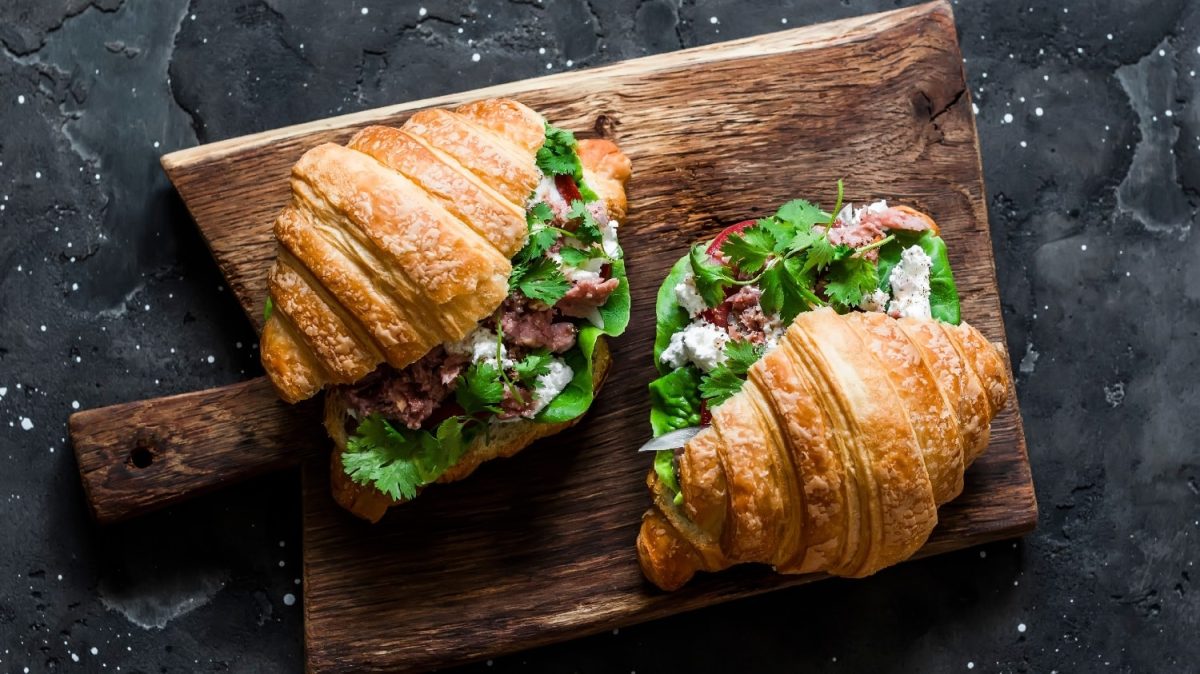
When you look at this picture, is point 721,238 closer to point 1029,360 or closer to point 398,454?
point 398,454

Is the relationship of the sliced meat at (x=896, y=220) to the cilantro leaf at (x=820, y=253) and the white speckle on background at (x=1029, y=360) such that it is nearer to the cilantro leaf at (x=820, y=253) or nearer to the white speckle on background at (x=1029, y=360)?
the cilantro leaf at (x=820, y=253)

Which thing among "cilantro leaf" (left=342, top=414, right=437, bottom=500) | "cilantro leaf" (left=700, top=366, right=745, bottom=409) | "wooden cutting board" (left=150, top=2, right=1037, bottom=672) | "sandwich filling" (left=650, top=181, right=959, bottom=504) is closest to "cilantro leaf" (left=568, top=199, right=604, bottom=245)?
"sandwich filling" (left=650, top=181, right=959, bottom=504)

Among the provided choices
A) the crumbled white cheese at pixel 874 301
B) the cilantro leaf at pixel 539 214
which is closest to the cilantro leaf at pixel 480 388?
the cilantro leaf at pixel 539 214

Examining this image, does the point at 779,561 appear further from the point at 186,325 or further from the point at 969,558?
the point at 186,325

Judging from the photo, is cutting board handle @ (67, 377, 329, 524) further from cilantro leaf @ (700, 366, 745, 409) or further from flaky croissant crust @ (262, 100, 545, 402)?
cilantro leaf @ (700, 366, 745, 409)

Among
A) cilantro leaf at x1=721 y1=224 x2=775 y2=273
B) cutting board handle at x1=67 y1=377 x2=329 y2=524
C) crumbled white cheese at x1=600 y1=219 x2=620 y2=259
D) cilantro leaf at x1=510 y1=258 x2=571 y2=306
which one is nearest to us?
Answer: cilantro leaf at x1=510 y1=258 x2=571 y2=306

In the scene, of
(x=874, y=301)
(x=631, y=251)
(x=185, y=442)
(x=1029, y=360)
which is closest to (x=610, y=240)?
(x=631, y=251)
